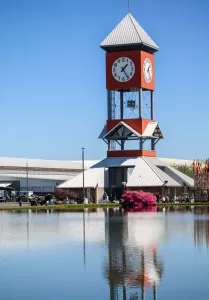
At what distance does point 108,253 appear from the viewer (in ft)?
98.6

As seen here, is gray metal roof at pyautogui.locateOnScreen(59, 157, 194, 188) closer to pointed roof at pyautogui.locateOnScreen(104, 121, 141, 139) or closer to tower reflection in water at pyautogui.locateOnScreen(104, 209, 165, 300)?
pointed roof at pyautogui.locateOnScreen(104, 121, 141, 139)

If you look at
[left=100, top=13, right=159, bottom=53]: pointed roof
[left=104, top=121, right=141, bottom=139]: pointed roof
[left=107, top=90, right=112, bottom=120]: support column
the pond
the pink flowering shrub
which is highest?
[left=100, top=13, right=159, bottom=53]: pointed roof

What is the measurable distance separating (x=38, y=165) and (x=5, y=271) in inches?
5074

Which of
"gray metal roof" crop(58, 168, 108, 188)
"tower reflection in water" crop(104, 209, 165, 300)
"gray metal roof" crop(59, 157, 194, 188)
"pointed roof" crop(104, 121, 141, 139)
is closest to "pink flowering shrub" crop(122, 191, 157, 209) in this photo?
"gray metal roof" crop(59, 157, 194, 188)

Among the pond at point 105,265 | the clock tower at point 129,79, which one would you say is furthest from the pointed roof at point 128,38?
the pond at point 105,265

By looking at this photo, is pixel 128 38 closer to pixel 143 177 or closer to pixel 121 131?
pixel 121 131

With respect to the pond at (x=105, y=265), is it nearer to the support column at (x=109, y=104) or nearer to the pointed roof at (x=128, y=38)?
the pointed roof at (x=128, y=38)

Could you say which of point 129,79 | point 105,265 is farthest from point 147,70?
point 105,265

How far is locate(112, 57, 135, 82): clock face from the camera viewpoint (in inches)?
4208

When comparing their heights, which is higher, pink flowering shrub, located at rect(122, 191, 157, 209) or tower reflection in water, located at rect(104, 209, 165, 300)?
pink flowering shrub, located at rect(122, 191, 157, 209)

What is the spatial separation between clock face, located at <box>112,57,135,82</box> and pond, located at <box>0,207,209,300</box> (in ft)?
220

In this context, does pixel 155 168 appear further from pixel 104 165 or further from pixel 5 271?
pixel 5 271

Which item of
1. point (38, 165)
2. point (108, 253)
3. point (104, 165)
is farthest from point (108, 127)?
point (108, 253)

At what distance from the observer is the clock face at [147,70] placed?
107887mm
